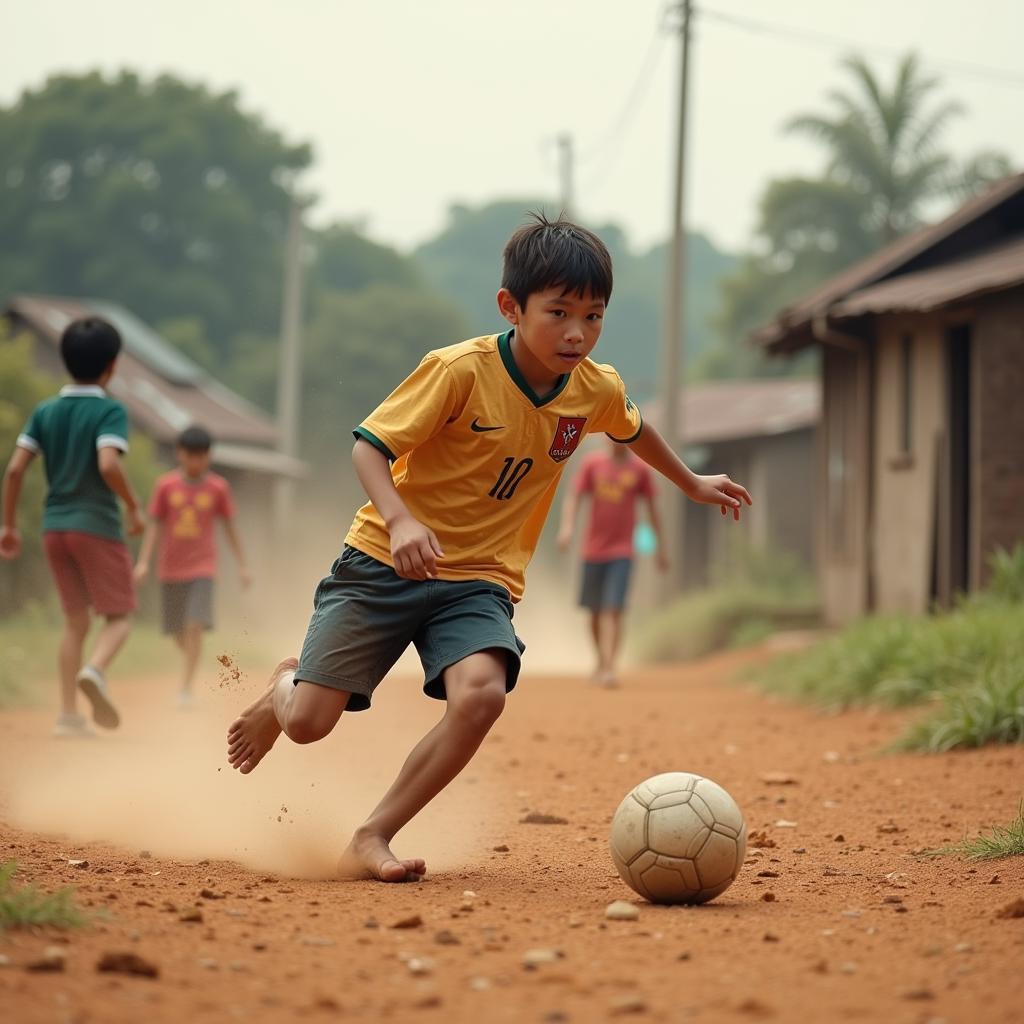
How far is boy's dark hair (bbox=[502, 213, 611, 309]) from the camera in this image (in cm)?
428

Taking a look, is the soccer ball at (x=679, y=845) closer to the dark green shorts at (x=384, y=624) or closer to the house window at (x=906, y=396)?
the dark green shorts at (x=384, y=624)

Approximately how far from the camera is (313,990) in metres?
2.97

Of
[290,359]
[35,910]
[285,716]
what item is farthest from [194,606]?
[290,359]

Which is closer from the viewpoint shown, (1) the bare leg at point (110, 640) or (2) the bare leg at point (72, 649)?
(1) the bare leg at point (110, 640)

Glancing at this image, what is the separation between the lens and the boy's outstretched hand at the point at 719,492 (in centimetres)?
490

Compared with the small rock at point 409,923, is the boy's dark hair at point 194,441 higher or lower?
higher

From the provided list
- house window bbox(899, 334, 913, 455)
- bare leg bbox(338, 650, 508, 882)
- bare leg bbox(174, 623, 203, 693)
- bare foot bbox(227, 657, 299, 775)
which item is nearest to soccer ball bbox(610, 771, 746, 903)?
bare leg bbox(338, 650, 508, 882)

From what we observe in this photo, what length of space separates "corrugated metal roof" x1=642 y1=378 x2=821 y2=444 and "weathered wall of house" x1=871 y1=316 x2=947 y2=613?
9709mm

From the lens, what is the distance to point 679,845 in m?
4.02

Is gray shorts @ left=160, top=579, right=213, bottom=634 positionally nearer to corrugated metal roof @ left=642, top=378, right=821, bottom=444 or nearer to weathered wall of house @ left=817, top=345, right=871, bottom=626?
weathered wall of house @ left=817, top=345, right=871, bottom=626

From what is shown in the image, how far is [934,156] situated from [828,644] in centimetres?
3159

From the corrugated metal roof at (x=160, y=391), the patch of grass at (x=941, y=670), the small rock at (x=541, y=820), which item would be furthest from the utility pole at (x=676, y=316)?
the small rock at (x=541, y=820)

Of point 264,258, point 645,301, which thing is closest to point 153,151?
point 264,258

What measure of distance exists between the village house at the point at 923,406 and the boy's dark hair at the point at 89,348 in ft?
21.8
